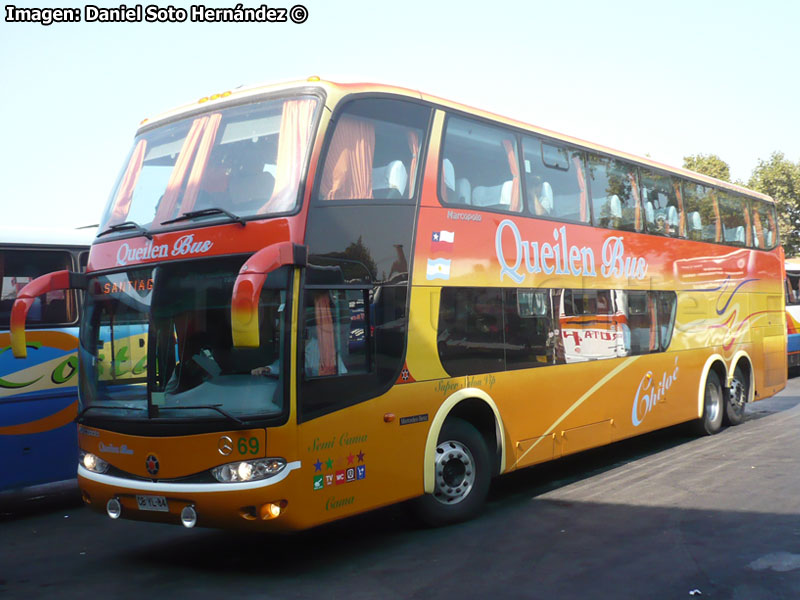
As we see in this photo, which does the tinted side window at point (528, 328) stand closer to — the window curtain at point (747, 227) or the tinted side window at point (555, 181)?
the tinted side window at point (555, 181)

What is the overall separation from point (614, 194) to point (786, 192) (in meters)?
43.8

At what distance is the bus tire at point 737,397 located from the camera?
14.3 metres

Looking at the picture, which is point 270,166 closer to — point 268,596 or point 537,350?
point 268,596

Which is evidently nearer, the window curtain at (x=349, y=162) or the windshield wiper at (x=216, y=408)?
the windshield wiper at (x=216, y=408)

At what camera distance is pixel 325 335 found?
22.4 ft

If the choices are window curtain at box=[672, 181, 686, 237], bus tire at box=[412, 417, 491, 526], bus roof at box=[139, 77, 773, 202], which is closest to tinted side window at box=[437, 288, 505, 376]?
bus tire at box=[412, 417, 491, 526]

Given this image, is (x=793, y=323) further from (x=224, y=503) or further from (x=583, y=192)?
(x=224, y=503)

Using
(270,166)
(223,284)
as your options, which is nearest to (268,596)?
(223,284)

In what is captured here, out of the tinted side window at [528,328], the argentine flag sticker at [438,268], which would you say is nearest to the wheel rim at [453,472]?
the tinted side window at [528,328]

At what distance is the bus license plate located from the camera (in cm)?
659

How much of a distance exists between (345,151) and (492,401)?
297 cm

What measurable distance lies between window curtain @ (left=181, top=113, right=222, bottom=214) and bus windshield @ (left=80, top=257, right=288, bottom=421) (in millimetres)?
635

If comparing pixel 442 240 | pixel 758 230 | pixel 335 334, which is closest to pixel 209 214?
pixel 335 334

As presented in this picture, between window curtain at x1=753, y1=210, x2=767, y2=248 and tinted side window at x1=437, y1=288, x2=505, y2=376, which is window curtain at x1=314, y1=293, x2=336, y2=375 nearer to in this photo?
tinted side window at x1=437, y1=288, x2=505, y2=376
